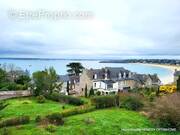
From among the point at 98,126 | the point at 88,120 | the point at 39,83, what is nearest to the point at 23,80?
the point at 39,83

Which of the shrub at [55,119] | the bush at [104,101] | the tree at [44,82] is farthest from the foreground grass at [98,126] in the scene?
the tree at [44,82]

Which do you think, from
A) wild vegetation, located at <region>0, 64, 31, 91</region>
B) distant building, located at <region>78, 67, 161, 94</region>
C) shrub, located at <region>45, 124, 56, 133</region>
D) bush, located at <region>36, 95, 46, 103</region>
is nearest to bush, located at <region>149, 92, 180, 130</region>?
shrub, located at <region>45, 124, 56, 133</region>

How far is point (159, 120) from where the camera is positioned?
25000 mm

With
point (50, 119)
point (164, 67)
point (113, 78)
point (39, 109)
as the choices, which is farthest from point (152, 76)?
point (164, 67)

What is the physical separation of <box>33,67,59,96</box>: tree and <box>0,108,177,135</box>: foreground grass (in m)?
15.6

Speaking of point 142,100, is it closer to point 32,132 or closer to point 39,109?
point 39,109

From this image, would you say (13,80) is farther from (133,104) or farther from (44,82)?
(133,104)

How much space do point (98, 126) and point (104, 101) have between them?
944 centimetres

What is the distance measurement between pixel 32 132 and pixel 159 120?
10.3 metres

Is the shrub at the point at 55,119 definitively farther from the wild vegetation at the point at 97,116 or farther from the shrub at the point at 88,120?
the shrub at the point at 88,120

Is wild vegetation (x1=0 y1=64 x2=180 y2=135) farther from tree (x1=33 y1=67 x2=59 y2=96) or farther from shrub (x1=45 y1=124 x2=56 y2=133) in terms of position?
tree (x1=33 y1=67 x2=59 y2=96)

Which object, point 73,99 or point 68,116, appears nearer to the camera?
point 68,116

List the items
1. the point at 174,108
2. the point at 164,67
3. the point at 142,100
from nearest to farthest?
the point at 174,108 → the point at 142,100 → the point at 164,67

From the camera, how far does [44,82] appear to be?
41.8 metres
